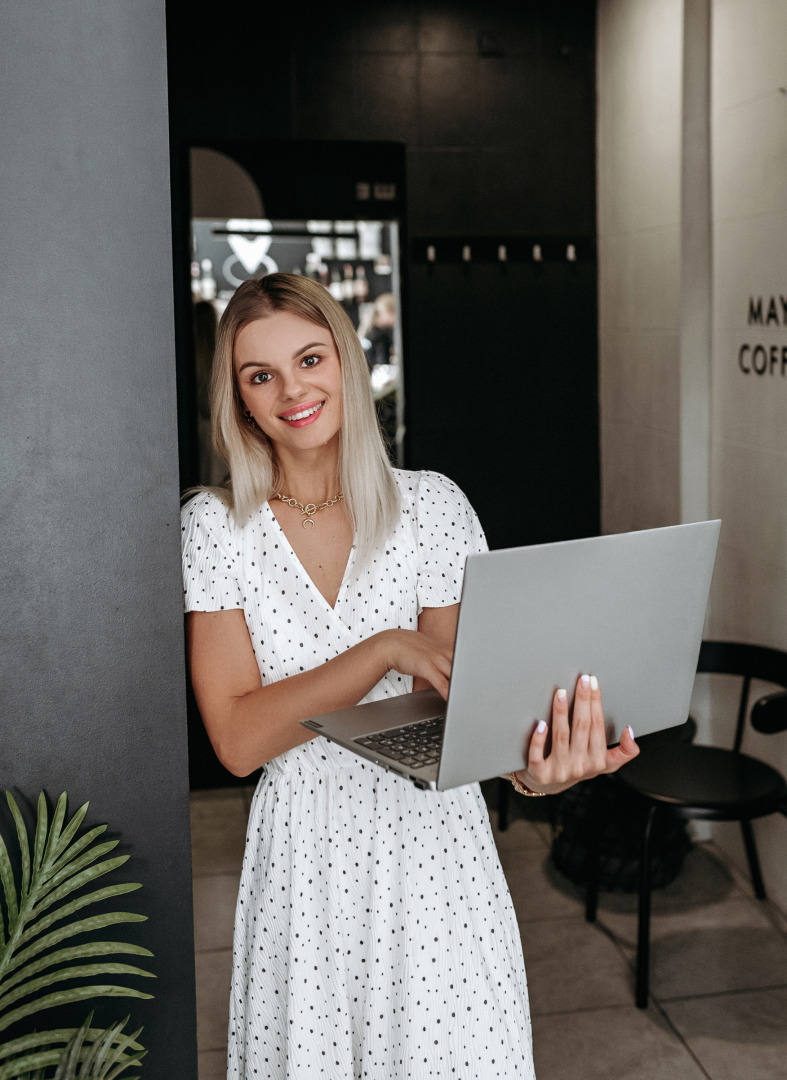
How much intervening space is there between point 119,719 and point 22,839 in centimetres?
16

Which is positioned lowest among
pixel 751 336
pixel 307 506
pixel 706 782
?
pixel 706 782

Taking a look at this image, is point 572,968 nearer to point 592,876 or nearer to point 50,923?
point 592,876

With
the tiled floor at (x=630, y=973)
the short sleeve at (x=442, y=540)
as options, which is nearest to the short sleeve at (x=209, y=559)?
the short sleeve at (x=442, y=540)

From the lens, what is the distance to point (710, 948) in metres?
2.96

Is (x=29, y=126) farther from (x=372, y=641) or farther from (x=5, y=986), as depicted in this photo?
(x=5, y=986)

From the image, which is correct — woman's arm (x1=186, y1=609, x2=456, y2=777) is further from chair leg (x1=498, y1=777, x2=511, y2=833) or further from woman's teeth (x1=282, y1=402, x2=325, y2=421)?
chair leg (x1=498, y1=777, x2=511, y2=833)

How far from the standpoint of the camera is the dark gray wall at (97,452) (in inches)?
42.1

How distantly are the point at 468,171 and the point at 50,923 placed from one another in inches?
143

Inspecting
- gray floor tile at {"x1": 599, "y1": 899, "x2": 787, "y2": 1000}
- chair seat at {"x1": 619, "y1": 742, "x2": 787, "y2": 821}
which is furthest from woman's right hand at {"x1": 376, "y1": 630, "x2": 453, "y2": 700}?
gray floor tile at {"x1": 599, "y1": 899, "x2": 787, "y2": 1000}

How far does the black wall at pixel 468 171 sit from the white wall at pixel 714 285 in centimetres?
17

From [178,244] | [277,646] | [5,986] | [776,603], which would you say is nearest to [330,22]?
[178,244]

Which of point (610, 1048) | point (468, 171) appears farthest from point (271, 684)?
point (468, 171)

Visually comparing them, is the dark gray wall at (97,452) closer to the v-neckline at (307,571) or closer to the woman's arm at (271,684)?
the woman's arm at (271,684)

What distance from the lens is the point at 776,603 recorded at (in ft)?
10.1
